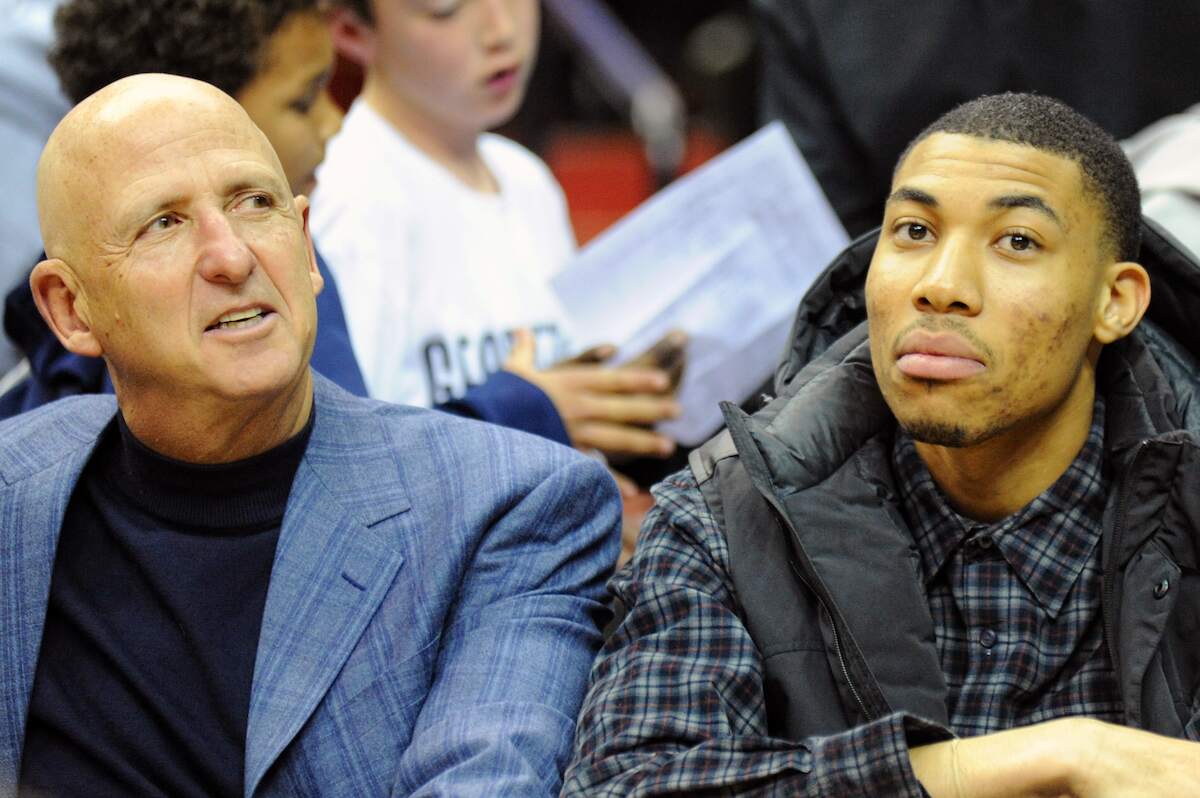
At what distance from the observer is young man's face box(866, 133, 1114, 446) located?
209 centimetres

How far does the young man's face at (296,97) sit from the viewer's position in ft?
9.41

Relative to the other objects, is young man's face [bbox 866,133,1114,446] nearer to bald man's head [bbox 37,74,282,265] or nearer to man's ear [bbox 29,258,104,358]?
bald man's head [bbox 37,74,282,265]

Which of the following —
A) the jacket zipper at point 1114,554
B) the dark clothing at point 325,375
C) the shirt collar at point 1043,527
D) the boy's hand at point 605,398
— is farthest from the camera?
the boy's hand at point 605,398

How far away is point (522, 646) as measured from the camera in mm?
2127

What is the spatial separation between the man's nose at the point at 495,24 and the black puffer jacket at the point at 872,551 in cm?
152

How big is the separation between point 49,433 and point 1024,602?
1363 mm

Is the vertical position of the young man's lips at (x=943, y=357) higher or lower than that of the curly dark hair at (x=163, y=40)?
lower

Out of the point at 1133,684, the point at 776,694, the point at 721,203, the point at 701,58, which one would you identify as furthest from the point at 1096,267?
the point at 701,58

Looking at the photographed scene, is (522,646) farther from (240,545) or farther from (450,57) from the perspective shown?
(450,57)

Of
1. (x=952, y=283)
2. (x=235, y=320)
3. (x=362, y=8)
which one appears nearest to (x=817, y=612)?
(x=952, y=283)

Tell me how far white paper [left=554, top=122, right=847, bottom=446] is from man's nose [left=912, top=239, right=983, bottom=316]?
1060 millimetres

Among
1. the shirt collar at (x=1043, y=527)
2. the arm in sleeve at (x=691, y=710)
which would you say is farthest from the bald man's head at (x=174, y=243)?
the shirt collar at (x=1043, y=527)

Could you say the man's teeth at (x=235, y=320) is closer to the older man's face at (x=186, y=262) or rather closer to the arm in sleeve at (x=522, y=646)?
the older man's face at (x=186, y=262)

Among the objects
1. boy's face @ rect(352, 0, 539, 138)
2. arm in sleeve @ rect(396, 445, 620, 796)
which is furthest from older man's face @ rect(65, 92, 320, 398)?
boy's face @ rect(352, 0, 539, 138)
